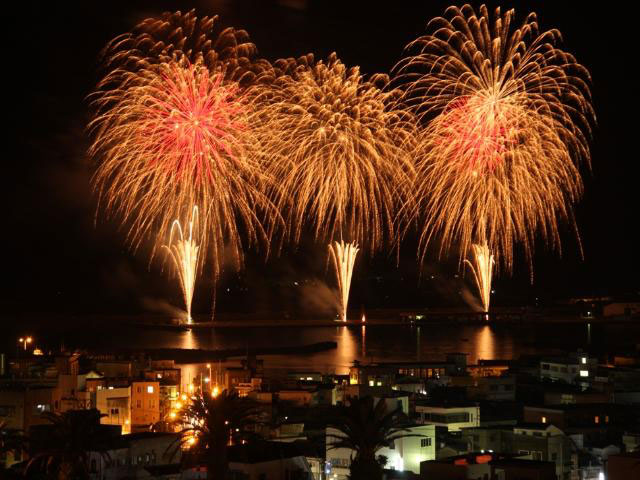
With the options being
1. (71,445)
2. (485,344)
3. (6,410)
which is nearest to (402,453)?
(71,445)

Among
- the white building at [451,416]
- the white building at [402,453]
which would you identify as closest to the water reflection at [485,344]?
the white building at [451,416]

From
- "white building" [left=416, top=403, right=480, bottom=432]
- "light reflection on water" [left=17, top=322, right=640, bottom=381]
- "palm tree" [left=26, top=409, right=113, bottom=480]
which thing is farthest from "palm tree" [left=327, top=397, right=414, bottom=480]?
"light reflection on water" [left=17, top=322, right=640, bottom=381]

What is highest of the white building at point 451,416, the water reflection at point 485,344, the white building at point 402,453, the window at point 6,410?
the water reflection at point 485,344

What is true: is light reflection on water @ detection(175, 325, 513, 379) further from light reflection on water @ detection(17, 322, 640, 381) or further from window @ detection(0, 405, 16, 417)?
window @ detection(0, 405, 16, 417)

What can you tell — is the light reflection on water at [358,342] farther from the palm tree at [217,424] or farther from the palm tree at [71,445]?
the palm tree at [217,424]

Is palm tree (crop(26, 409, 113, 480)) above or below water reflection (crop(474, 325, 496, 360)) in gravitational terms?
below

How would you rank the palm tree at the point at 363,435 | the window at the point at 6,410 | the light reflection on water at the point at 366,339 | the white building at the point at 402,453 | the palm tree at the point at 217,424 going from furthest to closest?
1. the light reflection on water at the point at 366,339
2. the window at the point at 6,410
3. the white building at the point at 402,453
4. the palm tree at the point at 363,435
5. the palm tree at the point at 217,424

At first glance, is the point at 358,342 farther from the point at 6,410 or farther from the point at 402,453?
the point at 402,453

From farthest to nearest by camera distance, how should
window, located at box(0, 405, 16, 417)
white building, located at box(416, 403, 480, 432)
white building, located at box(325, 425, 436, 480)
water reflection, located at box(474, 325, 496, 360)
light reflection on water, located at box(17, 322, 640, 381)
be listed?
Result: 1. light reflection on water, located at box(17, 322, 640, 381)
2. water reflection, located at box(474, 325, 496, 360)
3. white building, located at box(416, 403, 480, 432)
4. window, located at box(0, 405, 16, 417)
5. white building, located at box(325, 425, 436, 480)
